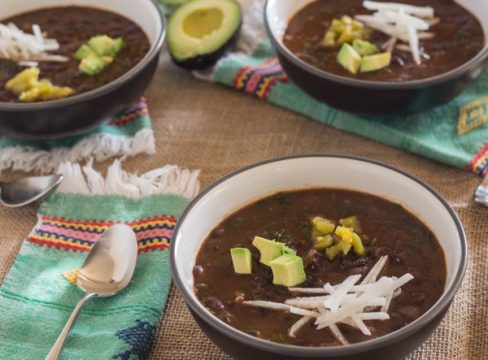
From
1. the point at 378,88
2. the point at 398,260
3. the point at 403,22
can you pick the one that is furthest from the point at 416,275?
the point at 403,22

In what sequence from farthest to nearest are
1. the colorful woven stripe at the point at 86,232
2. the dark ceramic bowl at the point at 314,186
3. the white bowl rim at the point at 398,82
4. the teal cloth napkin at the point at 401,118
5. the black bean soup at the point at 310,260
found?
the teal cloth napkin at the point at 401,118, the white bowl rim at the point at 398,82, the colorful woven stripe at the point at 86,232, the black bean soup at the point at 310,260, the dark ceramic bowl at the point at 314,186

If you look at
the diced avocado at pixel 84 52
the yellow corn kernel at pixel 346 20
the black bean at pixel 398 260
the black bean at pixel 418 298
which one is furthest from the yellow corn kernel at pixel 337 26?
the black bean at pixel 418 298

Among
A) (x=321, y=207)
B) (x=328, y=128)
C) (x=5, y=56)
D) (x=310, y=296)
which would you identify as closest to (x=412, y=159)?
(x=328, y=128)

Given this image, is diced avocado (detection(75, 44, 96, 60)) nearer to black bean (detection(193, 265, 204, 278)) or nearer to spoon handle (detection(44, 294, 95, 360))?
spoon handle (detection(44, 294, 95, 360))

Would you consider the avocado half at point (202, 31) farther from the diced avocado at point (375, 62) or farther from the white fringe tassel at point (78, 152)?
the diced avocado at point (375, 62)

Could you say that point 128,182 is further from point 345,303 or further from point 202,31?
point 345,303

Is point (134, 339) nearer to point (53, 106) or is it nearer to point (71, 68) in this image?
point (53, 106)
